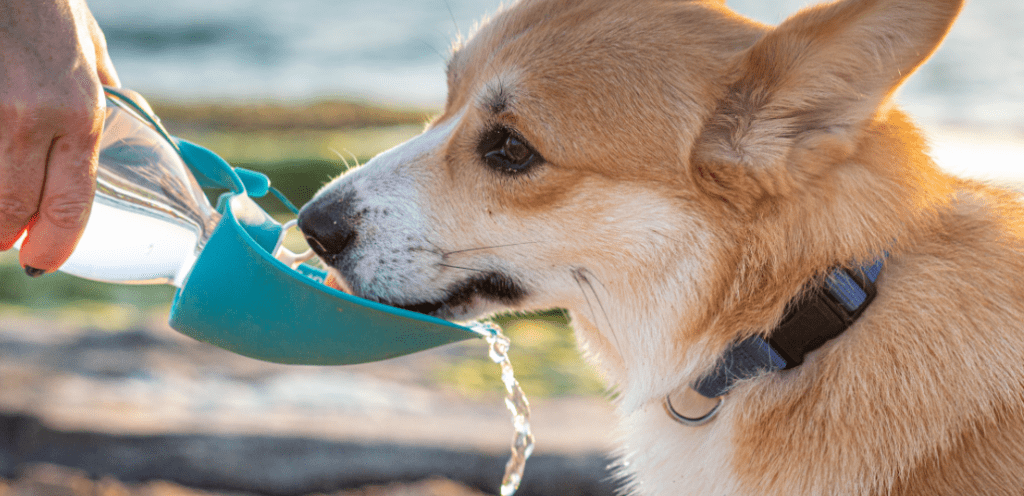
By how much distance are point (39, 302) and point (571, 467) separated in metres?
4.17

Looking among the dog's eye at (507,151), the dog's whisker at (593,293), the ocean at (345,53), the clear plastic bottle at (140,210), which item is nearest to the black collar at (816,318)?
the dog's whisker at (593,293)

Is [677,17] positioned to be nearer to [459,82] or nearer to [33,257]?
[459,82]

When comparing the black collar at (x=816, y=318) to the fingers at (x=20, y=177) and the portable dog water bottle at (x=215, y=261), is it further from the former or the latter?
the fingers at (x=20, y=177)

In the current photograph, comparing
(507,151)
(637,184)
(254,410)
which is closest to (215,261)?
(507,151)

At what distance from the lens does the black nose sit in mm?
2359

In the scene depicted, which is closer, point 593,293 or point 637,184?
point 637,184

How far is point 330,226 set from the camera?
2.36 metres

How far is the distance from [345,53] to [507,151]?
14.0m

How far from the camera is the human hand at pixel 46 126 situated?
1685 mm

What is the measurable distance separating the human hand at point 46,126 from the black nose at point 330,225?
2.22 ft

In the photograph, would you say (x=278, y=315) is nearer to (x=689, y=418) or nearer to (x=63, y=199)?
(x=63, y=199)

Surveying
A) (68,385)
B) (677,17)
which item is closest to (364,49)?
(68,385)

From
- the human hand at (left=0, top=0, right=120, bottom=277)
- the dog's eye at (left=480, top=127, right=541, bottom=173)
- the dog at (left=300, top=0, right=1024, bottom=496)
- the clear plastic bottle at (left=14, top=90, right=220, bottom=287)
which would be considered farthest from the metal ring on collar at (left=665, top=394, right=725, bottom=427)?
the human hand at (left=0, top=0, right=120, bottom=277)

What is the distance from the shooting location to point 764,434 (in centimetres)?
205
